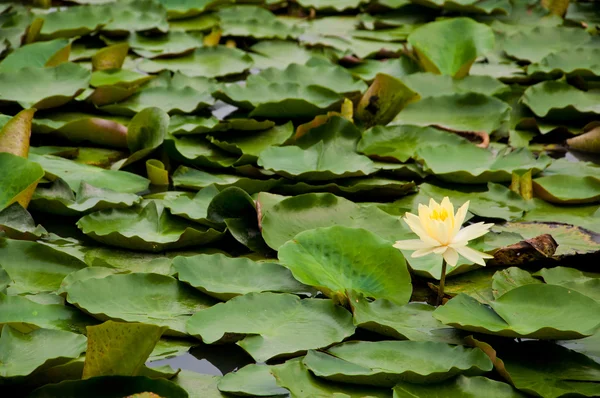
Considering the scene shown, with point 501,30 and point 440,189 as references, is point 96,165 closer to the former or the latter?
point 440,189

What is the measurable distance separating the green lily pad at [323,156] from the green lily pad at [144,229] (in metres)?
0.30

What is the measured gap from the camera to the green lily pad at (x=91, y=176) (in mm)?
1948

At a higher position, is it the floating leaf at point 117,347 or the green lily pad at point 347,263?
the floating leaf at point 117,347

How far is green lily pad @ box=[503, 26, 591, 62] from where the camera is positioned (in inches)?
115

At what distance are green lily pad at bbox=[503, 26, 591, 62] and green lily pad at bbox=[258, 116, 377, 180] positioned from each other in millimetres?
1007

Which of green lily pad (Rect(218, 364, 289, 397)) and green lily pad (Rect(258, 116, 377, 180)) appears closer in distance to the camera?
green lily pad (Rect(218, 364, 289, 397))

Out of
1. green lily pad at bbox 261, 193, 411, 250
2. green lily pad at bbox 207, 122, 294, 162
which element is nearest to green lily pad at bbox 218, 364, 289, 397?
green lily pad at bbox 261, 193, 411, 250

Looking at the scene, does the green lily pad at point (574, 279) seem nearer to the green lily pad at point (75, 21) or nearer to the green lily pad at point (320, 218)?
the green lily pad at point (320, 218)

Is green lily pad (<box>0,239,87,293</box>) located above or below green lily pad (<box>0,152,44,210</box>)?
below

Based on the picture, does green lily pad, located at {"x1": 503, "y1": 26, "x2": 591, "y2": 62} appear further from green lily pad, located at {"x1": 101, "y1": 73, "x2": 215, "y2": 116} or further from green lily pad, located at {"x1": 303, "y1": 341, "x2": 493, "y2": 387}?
green lily pad, located at {"x1": 303, "y1": 341, "x2": 493, "y2": 387}

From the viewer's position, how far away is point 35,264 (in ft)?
5.22

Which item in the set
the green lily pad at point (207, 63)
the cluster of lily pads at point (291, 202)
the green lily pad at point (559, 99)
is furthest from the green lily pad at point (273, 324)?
the green lily pad at point (207, 63)

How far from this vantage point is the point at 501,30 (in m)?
3.23

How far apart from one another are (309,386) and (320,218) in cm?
55
